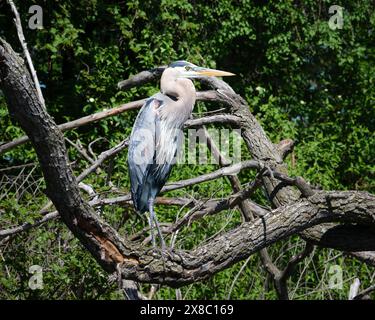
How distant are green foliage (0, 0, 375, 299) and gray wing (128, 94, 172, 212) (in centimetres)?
180

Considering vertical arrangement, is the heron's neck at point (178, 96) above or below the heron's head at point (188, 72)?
below

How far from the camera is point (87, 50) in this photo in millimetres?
7844

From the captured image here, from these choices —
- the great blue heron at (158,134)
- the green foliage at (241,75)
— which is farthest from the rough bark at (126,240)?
the green foliage at (241,75)

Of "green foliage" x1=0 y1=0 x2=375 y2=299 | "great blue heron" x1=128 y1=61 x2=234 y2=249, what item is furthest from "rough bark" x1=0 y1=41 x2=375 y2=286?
"green foliage" x1=0 y1=0 x2=375 y2=299

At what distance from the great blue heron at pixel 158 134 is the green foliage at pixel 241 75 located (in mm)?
1793

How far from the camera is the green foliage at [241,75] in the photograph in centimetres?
668

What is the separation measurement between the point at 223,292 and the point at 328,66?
12.3 feet

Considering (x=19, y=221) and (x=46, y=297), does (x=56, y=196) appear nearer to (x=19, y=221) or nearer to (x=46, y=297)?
(x=19, y=221)

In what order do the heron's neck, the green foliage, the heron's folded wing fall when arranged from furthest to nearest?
the green foliage
the heron's neck
the heron's folded wing

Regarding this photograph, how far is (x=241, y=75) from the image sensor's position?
27.4 ft

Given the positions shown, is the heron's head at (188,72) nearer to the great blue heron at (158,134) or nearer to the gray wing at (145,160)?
the great blue heron at (158,134)

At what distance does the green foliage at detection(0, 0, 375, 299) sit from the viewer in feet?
21.9

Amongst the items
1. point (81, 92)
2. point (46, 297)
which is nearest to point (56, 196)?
point (46, 297)

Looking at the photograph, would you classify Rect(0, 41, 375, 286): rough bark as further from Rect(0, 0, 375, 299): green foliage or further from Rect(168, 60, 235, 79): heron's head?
Rect(0, 0, 375, 299): green foliage
